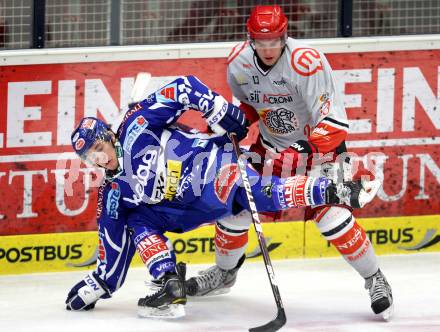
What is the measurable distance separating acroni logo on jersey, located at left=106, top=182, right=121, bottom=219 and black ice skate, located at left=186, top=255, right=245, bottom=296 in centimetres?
65

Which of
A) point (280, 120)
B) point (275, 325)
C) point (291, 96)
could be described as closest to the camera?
point (275, 325)

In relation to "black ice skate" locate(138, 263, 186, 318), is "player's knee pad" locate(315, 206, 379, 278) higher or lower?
higher

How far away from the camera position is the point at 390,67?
6738 mm

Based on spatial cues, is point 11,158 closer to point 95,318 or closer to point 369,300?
point 95,318

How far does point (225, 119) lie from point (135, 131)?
1.26 ft

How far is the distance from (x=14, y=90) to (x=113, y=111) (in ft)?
1.67

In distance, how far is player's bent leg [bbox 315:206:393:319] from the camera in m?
5.40

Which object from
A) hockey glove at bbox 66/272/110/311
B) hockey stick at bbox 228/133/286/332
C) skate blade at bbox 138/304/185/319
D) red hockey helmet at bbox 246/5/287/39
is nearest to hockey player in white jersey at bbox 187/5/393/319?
red hockey helmet at bbox 246/5/287/39

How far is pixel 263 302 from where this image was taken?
584 centimetres

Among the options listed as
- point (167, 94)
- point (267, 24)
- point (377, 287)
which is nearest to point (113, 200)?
point (167, 94)

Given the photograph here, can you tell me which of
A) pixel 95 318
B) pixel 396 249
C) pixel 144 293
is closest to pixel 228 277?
pixel 144 293

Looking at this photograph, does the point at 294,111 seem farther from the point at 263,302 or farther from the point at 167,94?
the point at 263,302

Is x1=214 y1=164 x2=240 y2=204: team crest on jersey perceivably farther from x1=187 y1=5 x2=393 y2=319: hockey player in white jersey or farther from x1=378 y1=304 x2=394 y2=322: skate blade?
x1=378 y1=304 x2=394 y2=322: skate blade

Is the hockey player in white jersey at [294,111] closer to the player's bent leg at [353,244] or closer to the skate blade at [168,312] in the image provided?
the player's bent leg at [353,244]
